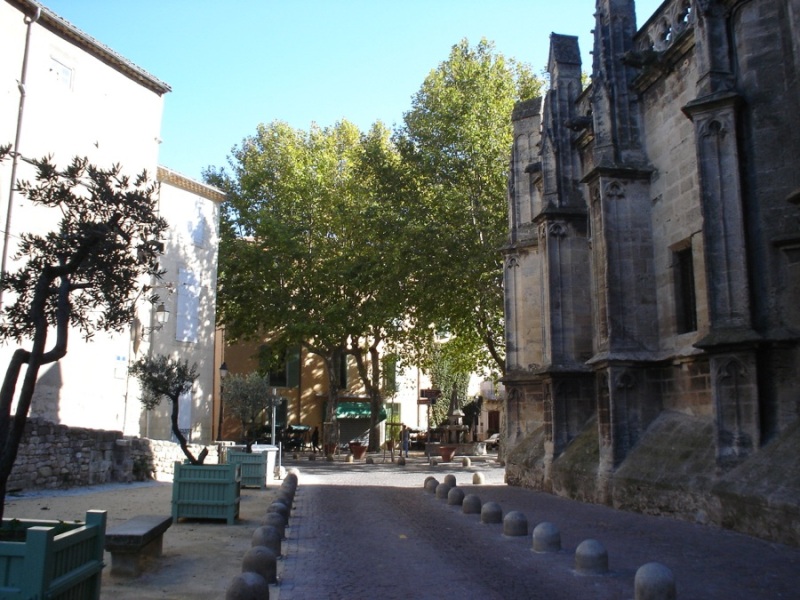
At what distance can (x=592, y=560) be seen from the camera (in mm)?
7090

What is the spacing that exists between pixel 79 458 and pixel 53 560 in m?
13.9

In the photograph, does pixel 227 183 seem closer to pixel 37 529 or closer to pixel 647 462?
pixel 647 462

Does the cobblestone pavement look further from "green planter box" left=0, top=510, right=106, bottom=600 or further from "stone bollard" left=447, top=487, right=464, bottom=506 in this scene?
"green planter box" left=0, top=510, right=106, bottom=600

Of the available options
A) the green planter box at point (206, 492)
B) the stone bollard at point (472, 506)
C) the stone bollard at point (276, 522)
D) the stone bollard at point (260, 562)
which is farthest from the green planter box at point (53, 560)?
the stone bollard at point (472, 506)

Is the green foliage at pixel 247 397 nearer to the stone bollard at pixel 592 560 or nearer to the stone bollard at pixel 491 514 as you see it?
the stone bollard at pixel 491 514

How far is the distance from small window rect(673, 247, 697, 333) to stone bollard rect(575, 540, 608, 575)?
629 cm

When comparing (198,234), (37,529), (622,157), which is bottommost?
(37,529)

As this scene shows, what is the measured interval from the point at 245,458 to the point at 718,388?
10.8m

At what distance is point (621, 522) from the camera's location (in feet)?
35.1

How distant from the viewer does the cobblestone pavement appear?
6496 millimetres

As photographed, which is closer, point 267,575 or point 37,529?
point 37,529

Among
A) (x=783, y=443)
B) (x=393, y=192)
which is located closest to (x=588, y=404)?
(x=783, y=443)

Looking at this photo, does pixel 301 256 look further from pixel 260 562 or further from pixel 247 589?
pixel 247 589

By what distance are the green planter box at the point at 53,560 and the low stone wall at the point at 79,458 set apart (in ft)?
35.6
